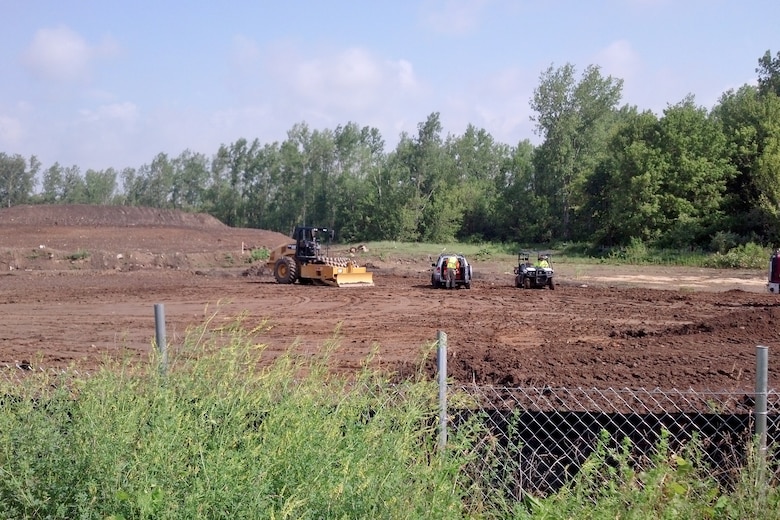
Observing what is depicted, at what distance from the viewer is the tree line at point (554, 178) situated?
49.0 meters

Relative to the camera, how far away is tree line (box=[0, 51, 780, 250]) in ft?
161

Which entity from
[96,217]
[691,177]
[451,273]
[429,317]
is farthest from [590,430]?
[96,217]

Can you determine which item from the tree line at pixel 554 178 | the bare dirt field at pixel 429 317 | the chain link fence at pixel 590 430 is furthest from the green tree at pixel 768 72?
the chain link fence at pixel 590 430

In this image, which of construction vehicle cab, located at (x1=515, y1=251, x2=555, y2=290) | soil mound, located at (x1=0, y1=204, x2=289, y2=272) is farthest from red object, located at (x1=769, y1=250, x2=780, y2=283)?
soil mound, located at (x1=0, y1=204, x2=289, y2=272)

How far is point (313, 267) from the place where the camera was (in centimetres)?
2984

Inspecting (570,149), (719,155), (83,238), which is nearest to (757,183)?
(719,155)

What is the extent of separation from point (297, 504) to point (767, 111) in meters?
54.2

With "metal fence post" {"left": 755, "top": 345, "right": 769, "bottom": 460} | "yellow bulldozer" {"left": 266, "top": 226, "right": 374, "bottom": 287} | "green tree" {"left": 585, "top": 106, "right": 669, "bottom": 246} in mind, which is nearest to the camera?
"metal fence post" {"left": 755, "top": 345, "right": 769, "bottom": 460}

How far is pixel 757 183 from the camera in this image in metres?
47.5

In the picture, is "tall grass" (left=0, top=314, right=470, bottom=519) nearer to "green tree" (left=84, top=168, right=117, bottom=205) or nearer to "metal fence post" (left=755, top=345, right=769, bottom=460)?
"metal fence post" (left=755, top=345, right=769, bottom=460)

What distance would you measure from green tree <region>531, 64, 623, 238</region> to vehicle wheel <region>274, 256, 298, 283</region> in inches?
1388

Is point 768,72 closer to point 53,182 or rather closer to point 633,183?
point 633,183

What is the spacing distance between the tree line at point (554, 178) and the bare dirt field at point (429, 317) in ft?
34.5

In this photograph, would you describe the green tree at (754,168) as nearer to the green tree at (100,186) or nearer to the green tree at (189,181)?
the green tree at (189,181)
